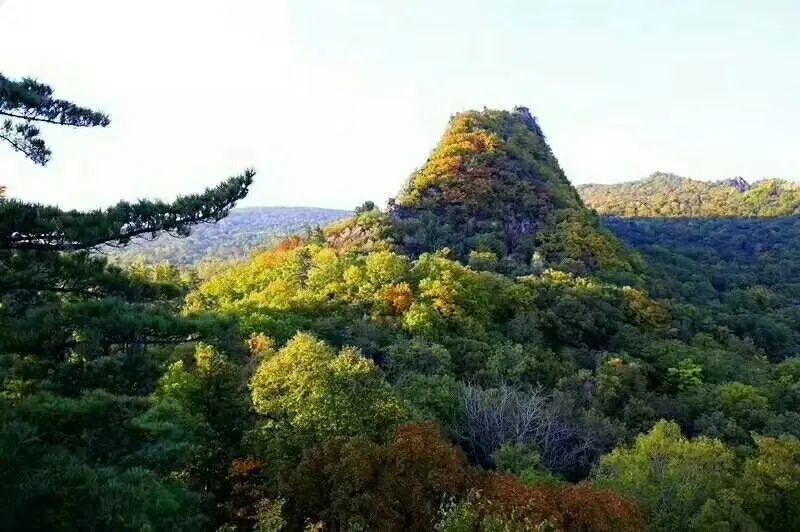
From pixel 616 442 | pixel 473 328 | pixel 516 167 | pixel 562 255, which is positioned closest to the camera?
pixel 616 442

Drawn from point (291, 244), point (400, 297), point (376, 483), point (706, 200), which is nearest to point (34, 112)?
point (376, 483)

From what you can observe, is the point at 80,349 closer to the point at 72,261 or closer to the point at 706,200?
the point at 72,261

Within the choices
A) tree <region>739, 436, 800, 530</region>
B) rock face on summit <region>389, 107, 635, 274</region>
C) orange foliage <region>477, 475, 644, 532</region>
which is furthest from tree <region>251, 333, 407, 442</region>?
rock face on summit <region>389, 107, 635, 274</region>

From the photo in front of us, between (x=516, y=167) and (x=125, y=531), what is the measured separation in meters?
54.4

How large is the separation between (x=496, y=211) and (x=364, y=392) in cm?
3847

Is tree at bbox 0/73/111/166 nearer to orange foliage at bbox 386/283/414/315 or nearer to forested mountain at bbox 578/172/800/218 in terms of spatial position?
orange foliage at bbox 386/283/414/315

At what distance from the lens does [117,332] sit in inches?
427

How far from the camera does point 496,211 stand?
56156mm

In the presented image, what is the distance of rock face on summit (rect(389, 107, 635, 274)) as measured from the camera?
1965 inches

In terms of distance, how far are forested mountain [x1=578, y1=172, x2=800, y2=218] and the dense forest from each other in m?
67.6

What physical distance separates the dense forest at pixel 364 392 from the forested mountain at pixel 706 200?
67.6 metres

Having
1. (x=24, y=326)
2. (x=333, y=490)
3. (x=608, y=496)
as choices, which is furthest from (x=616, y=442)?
(x=24, y=326)

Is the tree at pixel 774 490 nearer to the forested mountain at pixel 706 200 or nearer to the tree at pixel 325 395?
the tree at pixel 325 395

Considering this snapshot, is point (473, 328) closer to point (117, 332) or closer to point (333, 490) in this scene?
point (333, 490)
